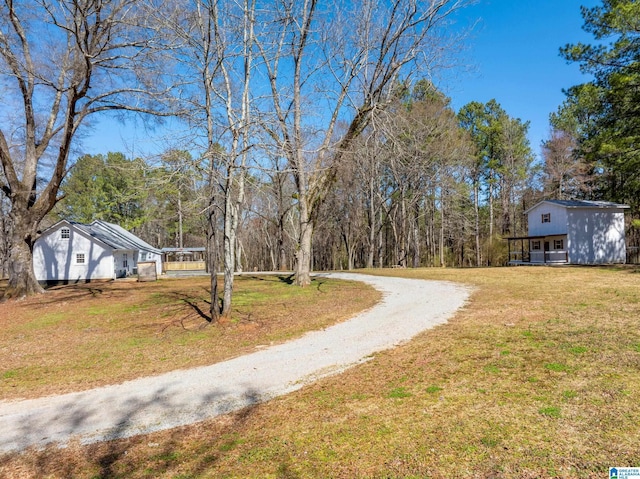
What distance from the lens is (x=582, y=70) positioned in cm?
1575

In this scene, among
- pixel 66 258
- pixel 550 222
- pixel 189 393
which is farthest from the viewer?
pixel 550 222

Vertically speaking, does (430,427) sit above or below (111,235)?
below

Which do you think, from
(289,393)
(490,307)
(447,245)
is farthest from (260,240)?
(289,393)

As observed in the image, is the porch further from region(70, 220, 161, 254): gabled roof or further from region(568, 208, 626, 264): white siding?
region(70, 220, 161, 254): gabled roof

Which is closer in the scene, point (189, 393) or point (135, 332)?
point (189, 393)

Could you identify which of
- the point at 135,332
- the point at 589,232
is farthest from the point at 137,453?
the point at 589,232

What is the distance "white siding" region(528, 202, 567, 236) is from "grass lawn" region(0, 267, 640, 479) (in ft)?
71.3

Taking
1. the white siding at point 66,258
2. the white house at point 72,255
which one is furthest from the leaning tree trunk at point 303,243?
the white siding at point 66,258

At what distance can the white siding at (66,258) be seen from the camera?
24.5 metres

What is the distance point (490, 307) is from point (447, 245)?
109 feet

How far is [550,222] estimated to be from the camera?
83.8 feet

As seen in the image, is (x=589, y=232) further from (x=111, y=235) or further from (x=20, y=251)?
(x=111, y=235)

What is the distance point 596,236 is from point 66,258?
35.3 m

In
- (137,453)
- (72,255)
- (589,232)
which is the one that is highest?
(589,232)
